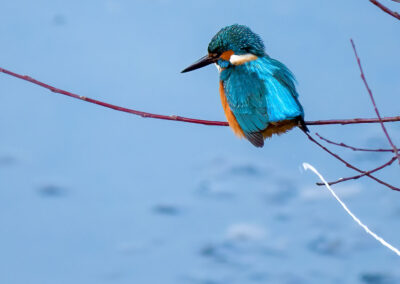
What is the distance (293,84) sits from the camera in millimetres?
1437

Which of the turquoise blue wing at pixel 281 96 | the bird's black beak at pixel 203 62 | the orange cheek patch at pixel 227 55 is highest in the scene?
the bird's black beak at pixel 203 62

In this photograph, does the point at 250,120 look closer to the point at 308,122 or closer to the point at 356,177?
the point at 308,122

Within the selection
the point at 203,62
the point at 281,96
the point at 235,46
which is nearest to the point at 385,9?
the point at 281,96

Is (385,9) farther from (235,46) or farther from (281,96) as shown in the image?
(235,46)

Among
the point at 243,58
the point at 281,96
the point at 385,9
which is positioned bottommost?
the point at 385,9

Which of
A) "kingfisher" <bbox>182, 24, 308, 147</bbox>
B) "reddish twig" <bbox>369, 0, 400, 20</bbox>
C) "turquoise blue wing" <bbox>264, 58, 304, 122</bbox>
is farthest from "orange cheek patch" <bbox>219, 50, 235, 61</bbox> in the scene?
"reddish twig" <bbox>369, 0, 400, 20</bbox>

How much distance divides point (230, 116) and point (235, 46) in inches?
8.5

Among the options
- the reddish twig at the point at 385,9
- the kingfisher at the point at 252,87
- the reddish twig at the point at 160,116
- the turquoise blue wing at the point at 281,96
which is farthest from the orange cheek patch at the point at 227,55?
the reddish twig at the point at 385,9

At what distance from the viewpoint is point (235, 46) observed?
57.9 inches

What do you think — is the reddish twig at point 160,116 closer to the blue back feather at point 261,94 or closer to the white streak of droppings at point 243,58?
the blue back feather at point 261,94

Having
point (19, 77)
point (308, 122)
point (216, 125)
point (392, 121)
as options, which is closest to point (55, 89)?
point (19, 77)

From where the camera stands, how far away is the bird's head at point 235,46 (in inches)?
57.7

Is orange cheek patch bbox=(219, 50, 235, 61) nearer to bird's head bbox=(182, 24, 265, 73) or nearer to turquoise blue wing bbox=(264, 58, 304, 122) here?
bird's head bbox=(182, 24, 265, 73)

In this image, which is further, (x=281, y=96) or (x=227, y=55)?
(x=227, y=55)
